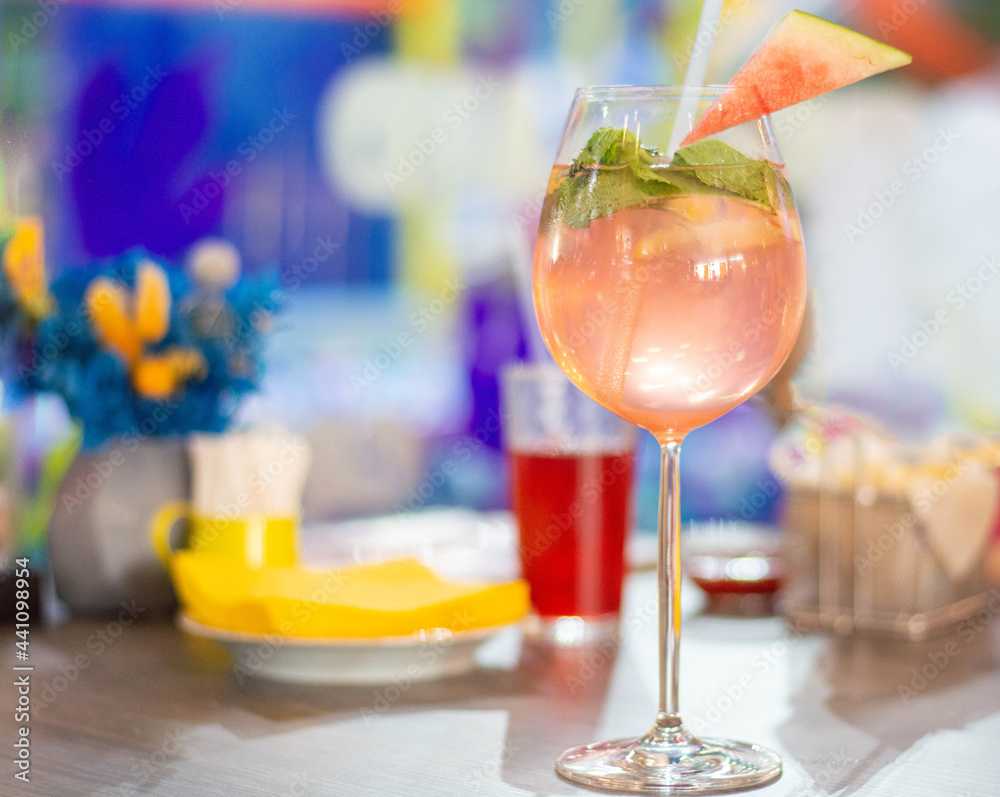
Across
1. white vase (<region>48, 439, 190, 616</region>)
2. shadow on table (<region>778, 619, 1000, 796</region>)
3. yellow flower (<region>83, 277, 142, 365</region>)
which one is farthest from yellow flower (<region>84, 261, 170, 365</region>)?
shadow on table (<region>778, 619, 1000, 796</region>)

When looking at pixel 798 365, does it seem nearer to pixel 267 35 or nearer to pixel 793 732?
pixel 793 732

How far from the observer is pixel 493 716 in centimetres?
80

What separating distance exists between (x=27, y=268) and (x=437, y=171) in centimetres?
369

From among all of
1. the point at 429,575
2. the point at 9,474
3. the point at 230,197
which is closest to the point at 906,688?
the point at 429,575

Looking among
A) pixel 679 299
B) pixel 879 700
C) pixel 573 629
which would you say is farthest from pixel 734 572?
pixel 679 299

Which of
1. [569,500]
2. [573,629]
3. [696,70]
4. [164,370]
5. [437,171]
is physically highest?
[437,171]

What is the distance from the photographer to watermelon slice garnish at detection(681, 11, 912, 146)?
2.27 feet

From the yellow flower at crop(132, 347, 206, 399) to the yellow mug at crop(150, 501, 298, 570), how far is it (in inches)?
4.6

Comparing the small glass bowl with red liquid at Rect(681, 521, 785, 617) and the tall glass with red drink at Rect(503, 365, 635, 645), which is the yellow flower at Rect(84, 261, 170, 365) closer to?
the tall glass with red drink at Rect(503, 365, 635, 645)

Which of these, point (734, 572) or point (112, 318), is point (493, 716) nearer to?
point (734, 572)

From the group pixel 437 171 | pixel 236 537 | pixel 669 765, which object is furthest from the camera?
pixel 437 171

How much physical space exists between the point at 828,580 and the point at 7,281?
821mm

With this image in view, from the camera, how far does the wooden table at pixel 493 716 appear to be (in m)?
0.66

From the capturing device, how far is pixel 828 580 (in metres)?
1.07
